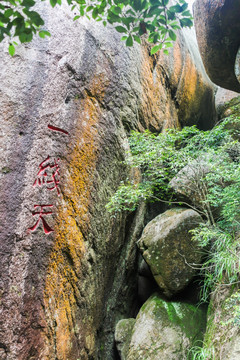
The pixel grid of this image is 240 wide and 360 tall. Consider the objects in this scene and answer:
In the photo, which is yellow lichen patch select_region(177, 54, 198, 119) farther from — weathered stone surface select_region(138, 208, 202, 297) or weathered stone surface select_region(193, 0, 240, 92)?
weathered stone surface select_region(138, 208, 202, 297)

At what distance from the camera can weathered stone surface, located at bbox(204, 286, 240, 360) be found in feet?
8.93

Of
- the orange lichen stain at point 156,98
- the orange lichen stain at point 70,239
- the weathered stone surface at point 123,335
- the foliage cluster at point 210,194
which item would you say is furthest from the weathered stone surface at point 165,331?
the orange lichen stain at point 156,98

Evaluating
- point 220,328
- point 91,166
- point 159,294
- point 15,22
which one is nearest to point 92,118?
point 91,166

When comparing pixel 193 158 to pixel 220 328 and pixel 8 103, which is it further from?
pixel 8 103

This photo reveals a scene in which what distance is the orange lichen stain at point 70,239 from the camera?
10.9 ft

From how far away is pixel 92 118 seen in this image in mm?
4645

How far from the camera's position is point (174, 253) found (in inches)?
176

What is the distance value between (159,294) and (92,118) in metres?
3.26

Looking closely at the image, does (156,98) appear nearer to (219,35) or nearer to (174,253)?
(219,35)

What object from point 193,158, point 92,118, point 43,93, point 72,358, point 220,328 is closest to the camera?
point 220,328

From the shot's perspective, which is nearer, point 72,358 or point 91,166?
point 72,358

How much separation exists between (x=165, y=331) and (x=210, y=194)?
226cm

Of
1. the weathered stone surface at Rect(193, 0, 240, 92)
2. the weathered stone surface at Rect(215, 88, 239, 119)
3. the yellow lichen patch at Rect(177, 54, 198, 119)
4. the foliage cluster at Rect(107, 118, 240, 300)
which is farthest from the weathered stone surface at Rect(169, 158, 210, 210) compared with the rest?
the weathered stone surface at Rect(215, 88, 239, 119)

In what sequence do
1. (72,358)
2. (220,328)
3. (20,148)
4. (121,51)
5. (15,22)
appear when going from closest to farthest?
1. (15,22)
2. (220,328)
3. (72,358)
4. (20,148)
5. (121,51)
